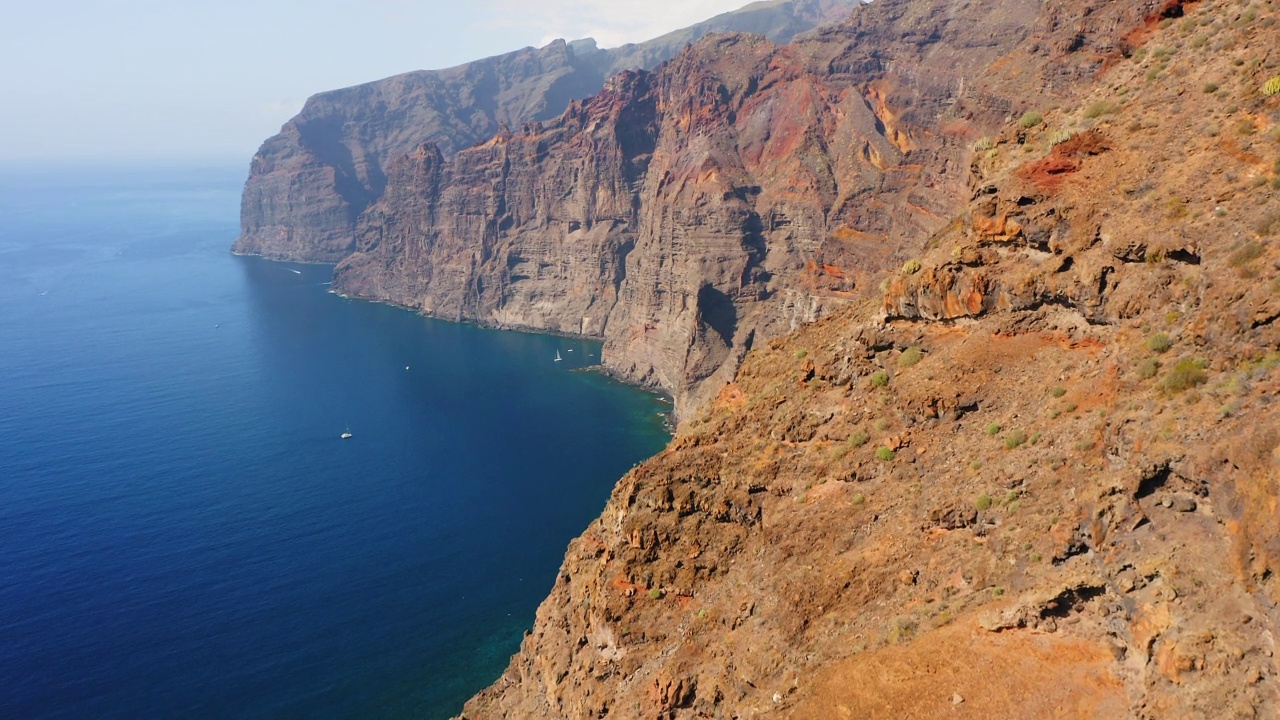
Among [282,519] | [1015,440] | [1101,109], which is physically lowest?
[282,519]

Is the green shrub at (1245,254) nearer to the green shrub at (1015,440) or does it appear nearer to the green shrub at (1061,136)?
the green shrub at (1015,440)

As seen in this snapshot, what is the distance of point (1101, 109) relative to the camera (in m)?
30.7

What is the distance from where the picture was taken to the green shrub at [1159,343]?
2166 cm

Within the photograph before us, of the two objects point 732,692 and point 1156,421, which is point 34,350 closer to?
point 732,692

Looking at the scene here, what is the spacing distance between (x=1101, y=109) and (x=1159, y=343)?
13976 millimetres

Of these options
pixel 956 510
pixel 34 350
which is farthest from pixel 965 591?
pixel 34 350

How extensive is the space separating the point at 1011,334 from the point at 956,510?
27.4 feet

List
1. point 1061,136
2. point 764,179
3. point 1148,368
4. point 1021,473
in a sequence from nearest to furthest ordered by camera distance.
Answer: point 1148,368, point 1021,473, point 1061,136, point 764,179

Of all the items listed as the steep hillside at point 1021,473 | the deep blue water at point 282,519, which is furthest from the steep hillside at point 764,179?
the steep hillside at point 1021,473

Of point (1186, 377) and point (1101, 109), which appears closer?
point (1186, 377)

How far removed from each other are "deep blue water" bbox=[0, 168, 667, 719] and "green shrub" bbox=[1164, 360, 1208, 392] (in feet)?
193

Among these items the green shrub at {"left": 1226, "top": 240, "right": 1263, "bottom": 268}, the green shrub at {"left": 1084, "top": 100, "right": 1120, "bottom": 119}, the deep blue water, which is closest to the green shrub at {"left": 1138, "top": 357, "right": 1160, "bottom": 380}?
the green shrub at {"left": 1226, "top": 240, "right": 1263, "bottom": 268}

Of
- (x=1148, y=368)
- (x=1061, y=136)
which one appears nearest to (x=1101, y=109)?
(x=1061, y=136)

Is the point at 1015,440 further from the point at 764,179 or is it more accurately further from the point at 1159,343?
the point at 764,179
